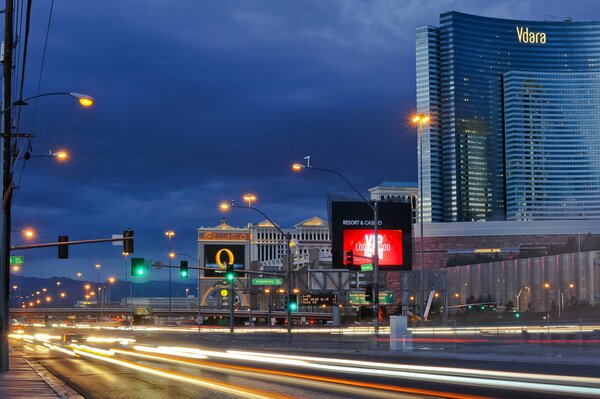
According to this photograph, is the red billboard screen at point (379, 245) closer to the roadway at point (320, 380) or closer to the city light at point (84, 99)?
the roadway at point (320, 380)

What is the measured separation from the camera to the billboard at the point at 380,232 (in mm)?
85750

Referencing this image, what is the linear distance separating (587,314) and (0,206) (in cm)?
7350

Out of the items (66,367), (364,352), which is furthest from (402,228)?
(66,367)

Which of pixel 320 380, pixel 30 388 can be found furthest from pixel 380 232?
pixel 30 388

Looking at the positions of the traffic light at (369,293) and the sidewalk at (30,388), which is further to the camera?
the traffic light at (369,293)

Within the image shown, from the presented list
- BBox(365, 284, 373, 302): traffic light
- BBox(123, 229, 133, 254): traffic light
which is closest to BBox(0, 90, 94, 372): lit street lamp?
BBox(123, 229, 133, 254): traffic light

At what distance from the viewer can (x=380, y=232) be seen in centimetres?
8656

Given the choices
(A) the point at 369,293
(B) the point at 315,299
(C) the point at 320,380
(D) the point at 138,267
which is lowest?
(B) the point at 315,299

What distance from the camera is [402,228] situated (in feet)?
285

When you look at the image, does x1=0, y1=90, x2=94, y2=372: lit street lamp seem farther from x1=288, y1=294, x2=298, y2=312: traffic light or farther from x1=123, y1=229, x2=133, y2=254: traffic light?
x1=288, y1=294, x2=298, y2=312: traffic light

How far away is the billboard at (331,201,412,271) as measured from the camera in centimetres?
8575

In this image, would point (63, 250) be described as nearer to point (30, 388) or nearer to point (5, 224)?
point (5, 224)

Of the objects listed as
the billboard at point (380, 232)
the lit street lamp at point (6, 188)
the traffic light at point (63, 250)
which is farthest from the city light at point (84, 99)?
the billboard at point (380, 232)

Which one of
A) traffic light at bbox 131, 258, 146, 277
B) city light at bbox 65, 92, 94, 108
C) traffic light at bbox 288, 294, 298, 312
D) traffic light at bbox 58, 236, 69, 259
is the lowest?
traffic light at bbox 288, 294, 298, 312
